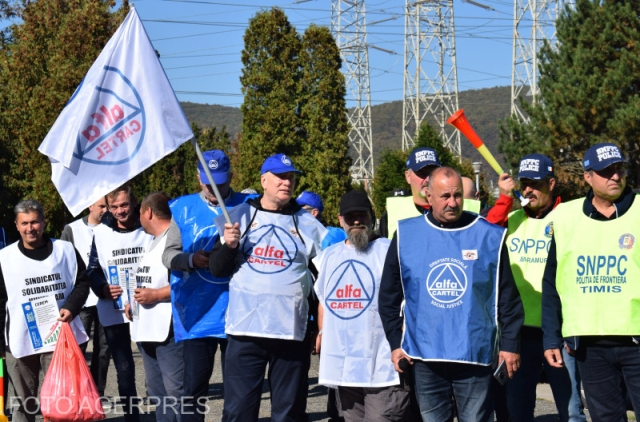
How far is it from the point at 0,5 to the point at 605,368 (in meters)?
36.9

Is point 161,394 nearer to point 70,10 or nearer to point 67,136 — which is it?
point 67,136

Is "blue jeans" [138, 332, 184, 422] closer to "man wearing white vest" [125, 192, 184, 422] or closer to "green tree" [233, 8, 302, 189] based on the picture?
"man wearing white vest" [125, 192, 184, 422]

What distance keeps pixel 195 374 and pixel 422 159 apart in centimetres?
221

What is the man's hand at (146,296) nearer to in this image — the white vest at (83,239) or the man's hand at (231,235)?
the man's hand at (231,235)

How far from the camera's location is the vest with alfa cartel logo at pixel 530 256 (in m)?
6.35

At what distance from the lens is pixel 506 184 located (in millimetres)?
6363

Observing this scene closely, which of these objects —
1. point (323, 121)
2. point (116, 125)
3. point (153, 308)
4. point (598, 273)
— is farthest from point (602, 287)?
point (323, 121)

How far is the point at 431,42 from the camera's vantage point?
61625mm

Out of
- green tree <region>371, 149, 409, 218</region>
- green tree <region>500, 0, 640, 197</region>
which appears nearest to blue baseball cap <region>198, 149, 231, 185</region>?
green tree <region>500, 0, 640, 197</region>

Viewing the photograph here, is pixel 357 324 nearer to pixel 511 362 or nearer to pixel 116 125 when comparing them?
pixel 511 362

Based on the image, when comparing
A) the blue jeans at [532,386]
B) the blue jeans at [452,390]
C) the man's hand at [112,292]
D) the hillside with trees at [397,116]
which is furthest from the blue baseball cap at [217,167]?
the hillside with trees at [397,116]

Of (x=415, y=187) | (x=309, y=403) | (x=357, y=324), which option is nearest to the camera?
(x=357, y=324)

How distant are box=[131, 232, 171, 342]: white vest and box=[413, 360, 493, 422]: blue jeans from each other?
97.9 inches

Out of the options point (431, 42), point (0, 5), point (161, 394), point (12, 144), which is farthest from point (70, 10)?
point (431, 42)
